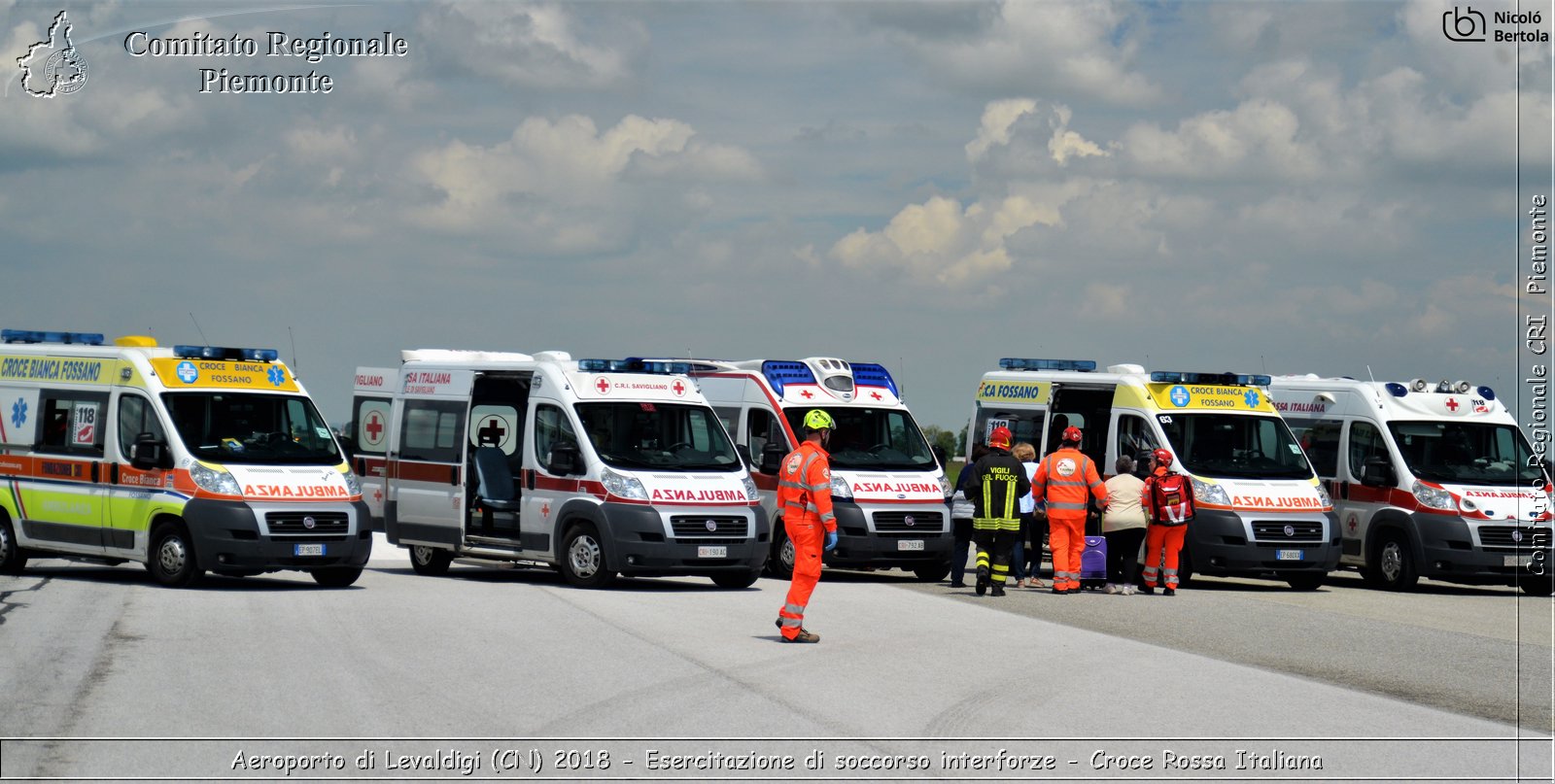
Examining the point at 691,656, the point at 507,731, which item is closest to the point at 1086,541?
the point at 691,656

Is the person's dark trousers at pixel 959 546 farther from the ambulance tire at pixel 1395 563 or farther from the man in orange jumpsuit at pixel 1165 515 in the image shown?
the ambulance tire at pixel 1395 563

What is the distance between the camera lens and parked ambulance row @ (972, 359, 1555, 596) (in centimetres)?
2053

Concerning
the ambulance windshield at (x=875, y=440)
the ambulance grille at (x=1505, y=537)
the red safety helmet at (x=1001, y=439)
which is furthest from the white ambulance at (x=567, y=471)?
the ambulance grille at (x=1505, y=537)

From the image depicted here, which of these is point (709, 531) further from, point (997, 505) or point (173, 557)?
point (173, 557)

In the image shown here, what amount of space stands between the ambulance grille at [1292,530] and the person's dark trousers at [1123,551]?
144cm

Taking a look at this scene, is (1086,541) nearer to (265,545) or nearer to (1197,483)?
(1197,483)

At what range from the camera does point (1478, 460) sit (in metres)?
21.7

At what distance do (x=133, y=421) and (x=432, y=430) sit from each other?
3.90 meters

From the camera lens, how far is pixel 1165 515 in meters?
19.2

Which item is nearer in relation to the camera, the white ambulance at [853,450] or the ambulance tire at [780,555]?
the white ambulance at [853,450]

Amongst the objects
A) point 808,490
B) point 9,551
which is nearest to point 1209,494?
point 808,490

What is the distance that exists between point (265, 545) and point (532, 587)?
3050 millimetres

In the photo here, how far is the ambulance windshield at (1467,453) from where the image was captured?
21453 mm

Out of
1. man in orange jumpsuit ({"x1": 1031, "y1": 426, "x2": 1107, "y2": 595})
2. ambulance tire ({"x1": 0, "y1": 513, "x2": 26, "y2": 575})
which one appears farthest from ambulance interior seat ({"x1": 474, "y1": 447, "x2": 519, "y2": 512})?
man in orange jumpsuit ({"x1": 1031, "y1": 426, "x2": 1107, "y2": 595})
